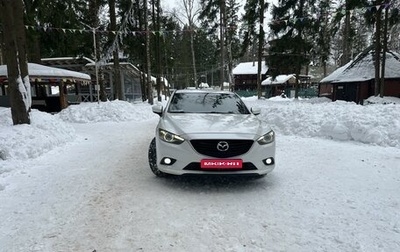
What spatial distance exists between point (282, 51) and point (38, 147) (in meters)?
27.5

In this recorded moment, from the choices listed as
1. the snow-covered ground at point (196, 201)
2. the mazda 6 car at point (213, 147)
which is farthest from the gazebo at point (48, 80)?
the mazda 6 car at point (213, 147)

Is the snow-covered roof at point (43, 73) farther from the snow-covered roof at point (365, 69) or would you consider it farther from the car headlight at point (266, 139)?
the snow-covered roof at point (365, 69)

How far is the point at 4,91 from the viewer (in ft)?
83.7

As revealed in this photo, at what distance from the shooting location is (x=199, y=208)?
411cm

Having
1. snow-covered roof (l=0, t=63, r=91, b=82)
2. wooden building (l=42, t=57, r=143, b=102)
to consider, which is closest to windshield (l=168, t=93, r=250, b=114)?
snow-covered roof (l=0, t=63, r=91, b=82)

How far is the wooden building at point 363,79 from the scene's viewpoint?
87.7 ft

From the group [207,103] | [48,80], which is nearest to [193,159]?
[207,103]

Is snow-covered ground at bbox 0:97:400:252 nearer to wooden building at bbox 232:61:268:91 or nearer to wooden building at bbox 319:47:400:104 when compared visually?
wooden building at bbox 319:47:400:104

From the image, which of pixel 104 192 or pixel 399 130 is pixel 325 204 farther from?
pixel 399 130

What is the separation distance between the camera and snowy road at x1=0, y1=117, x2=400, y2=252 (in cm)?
325

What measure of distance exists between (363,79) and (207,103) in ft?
81.5

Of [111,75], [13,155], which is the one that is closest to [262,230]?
[13,155]

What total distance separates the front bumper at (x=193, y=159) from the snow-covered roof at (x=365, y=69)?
2585 cm

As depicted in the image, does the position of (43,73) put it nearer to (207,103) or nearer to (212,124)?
(207,103)
